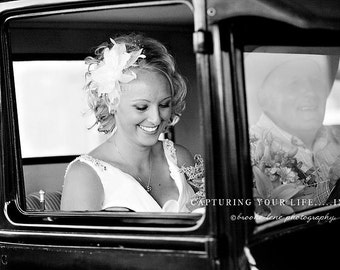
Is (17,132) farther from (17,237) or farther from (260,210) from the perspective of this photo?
(260,210)

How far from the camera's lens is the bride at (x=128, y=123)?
2.18 m

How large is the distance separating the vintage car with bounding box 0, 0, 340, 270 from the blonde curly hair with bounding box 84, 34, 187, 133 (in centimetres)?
3

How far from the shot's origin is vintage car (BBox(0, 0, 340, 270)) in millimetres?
1724

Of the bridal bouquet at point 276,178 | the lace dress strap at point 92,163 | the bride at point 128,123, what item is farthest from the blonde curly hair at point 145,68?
the bridal bouquet at point 276,178

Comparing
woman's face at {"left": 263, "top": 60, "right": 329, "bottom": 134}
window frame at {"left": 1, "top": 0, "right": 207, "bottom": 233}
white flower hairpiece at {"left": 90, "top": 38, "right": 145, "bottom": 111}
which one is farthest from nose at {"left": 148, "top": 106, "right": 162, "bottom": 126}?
woman's face at {"left": 263, "top": 60, "right": 329, "bottom": 134}

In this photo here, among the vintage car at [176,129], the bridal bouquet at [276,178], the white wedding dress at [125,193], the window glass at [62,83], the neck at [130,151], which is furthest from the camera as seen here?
the neck at [130,151]

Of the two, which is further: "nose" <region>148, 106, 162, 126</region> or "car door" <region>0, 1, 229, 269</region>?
"nose" <region>148, 106, 162, 126</region>

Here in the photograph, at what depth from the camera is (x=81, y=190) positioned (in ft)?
7.12

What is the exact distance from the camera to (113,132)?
231 cm

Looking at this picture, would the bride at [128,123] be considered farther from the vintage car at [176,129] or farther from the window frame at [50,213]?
the window frame at [50,213]

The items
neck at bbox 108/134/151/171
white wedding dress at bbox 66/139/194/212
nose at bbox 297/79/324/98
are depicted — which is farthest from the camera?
neck at bbox 108/134/151/171

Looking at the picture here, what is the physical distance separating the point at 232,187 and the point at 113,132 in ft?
2.26

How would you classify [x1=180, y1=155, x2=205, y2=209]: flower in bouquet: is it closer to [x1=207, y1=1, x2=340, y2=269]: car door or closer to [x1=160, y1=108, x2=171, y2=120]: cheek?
[x1=160, y1=108, x2=171, y2=120]: cheek

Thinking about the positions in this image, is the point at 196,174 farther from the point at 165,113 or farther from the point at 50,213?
the point at 50,213
